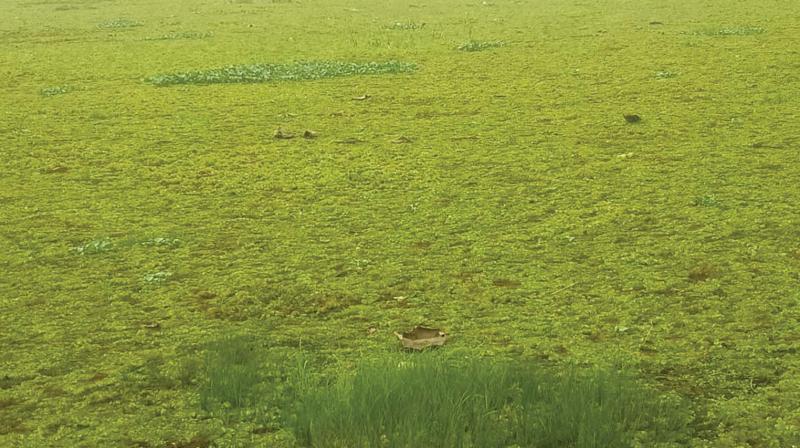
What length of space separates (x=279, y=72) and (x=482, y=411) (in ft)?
26.6

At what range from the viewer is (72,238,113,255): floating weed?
4729 mm

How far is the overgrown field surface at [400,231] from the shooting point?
10.8ft

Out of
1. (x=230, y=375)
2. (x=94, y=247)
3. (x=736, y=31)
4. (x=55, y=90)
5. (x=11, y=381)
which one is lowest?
(x=55, y=90)

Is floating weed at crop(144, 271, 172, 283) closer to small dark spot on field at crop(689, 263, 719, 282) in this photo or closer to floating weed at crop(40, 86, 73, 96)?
small dark spot on field at crop(689, 263, 719, 282)

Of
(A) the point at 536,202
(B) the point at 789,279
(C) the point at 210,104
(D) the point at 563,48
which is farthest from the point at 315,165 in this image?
(D) the point at 563,48

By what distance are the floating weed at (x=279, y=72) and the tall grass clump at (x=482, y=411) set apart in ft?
24.4

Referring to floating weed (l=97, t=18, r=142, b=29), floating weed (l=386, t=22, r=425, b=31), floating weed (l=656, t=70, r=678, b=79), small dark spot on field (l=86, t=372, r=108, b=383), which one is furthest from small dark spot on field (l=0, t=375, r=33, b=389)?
floating weed (l=97, t=18, r=142, b=29)

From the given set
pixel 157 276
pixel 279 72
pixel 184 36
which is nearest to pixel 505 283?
pixel 157 276

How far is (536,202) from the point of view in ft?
17.3

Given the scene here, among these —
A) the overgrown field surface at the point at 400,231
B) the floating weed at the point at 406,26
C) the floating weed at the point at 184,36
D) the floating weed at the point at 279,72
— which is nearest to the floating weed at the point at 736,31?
the overgrown field surface at the point at 400,231

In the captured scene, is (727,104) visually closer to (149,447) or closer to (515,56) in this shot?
(515,56)

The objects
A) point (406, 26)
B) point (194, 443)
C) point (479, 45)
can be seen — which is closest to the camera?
point (194, 443)

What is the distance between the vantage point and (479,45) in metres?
12.2

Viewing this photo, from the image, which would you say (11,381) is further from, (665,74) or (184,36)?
(184,36)
